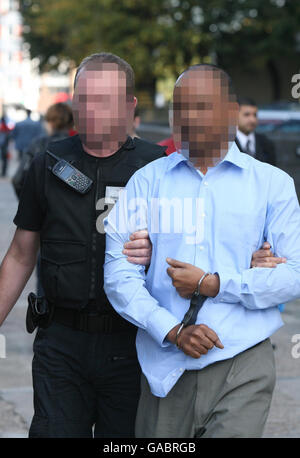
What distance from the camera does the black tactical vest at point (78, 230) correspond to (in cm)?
326

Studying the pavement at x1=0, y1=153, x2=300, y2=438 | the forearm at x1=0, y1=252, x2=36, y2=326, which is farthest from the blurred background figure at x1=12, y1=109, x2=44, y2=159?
the forearm at x1=0, y1=252, x2=36, y2=326

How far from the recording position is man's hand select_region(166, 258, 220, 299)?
2760 millimetres

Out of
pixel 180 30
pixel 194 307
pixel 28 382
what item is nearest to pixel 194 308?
pixel 194 307

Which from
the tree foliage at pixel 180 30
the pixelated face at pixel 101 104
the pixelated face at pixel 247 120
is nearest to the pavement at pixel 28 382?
the pixelated face at pixel 101 104

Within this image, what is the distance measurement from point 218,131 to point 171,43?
129 feet

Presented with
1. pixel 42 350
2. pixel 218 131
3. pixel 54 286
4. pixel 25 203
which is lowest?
pixel 42 350

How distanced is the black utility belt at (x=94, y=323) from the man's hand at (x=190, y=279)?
557mm

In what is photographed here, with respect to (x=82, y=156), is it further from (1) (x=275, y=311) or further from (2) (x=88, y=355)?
(1) (x=275, y=311)

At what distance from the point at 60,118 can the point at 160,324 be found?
5.03m

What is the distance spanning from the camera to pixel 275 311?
291cm

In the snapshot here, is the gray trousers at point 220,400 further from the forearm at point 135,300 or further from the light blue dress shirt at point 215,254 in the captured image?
the forearm at point 135,300

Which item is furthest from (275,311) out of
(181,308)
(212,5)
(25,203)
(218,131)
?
(212,5)

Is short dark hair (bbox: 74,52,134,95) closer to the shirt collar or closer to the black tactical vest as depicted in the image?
the black tactical vest

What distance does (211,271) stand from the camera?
9.30 feet
